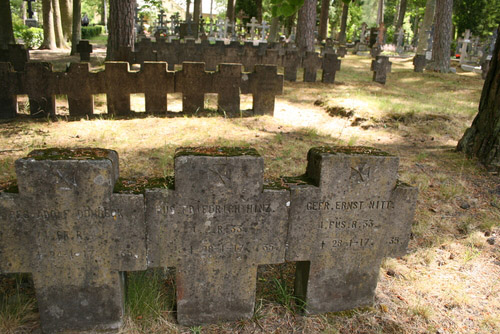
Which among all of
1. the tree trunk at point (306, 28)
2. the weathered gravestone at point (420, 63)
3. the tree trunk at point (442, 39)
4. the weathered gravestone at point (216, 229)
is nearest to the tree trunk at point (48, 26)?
the tree trunk at point (306, 28)

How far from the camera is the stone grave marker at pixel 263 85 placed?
8758 millimetres

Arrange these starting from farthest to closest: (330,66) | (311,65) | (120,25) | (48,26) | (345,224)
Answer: (48,26), (311,65), (330,66), (120,25), (345,224)

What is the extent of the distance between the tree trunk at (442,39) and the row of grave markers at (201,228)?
683 inches

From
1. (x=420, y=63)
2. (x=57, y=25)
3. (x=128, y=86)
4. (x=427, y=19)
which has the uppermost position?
(x=427, y=19)

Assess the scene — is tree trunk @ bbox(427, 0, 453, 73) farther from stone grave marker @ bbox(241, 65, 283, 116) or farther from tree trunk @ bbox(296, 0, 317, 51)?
stone grave marker @ bbox(241, 65, 283, 116)

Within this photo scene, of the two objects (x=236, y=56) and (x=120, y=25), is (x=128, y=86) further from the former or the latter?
(x=236, y=56)

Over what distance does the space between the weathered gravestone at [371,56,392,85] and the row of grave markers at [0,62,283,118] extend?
658 cm

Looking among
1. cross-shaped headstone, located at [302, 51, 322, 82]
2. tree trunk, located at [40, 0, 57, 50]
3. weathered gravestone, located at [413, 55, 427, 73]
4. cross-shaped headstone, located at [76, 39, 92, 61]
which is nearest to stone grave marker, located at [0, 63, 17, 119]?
cross-shaped headstone, located at [76, 39, 92, 61]

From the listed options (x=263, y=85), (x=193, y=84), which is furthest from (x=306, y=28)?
(x=193, y=84)

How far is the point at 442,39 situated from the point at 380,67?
6041 millimetres

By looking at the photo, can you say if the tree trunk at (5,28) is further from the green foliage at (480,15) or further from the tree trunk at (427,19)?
the green foliage at (480,15)

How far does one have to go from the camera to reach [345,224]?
313 centimetres

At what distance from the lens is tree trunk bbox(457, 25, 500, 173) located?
227 inches

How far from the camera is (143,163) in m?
5.63
